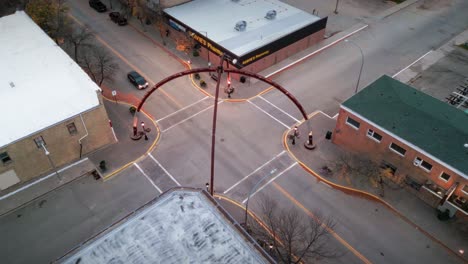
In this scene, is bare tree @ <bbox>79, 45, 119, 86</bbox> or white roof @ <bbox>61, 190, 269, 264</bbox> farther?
bare tree @ <bbox>79, 45, 119, 86</bbox>

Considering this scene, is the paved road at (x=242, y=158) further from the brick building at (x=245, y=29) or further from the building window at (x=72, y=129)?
the building window at (x=72, y=129)

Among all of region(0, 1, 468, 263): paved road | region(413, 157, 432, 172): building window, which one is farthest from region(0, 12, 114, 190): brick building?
region(413, 157, 432, 172): building window

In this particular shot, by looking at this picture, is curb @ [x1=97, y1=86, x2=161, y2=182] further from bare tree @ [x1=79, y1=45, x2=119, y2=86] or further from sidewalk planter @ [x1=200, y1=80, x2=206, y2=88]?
sidewalk planter @ [x1=200, y1=80, x2=206, y2=88]

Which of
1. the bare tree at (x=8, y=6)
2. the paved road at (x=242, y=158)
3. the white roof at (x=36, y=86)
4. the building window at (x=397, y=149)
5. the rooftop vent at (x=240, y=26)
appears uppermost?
the white roof at (x=36, y=86)

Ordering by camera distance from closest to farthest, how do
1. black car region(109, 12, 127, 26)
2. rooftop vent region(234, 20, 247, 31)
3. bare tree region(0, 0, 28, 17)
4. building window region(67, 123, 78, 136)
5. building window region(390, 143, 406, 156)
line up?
building window region(390, 143, 406, 156), building window region(67, 123, 78, 136), rooftop vent region(234, 20, 247, 31), black car region(109, 12, 127, 26), bare tree region(0, 0, 28, 17)

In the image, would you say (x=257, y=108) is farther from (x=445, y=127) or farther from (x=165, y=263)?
(x=165, y=263)

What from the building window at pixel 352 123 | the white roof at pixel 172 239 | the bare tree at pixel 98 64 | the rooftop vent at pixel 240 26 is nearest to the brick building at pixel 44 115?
the bare tree at pixel 98 64
